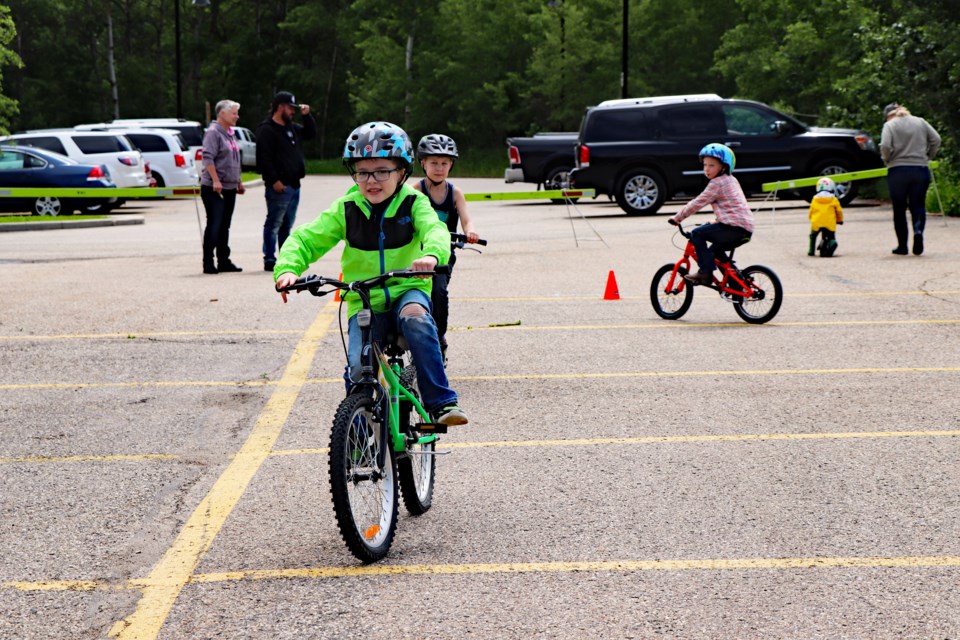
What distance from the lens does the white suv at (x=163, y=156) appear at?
35.6 metres

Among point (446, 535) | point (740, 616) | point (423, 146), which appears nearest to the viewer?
point (740, 616)

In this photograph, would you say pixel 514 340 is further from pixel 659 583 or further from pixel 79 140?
pixel 79 140

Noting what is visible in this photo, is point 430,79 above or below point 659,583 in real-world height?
above

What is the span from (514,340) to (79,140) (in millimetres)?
23542

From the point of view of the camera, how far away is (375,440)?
5582 mm

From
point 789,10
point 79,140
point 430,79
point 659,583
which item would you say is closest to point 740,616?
point 659,583

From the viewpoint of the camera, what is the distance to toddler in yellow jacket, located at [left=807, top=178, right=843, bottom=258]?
17.2 metres

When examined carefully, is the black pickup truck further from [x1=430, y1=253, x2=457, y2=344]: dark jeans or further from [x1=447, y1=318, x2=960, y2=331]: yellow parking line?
[x1=430, y1=253, x2=457, y2=344]: dark jeans

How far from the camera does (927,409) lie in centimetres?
831

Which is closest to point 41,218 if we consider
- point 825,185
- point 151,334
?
point 825,185

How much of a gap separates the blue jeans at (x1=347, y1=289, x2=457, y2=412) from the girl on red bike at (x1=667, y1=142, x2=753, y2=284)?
6424mm

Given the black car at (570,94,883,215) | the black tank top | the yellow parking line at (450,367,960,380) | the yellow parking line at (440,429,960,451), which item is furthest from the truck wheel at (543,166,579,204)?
the yellow parking line at (440,429,960,451)

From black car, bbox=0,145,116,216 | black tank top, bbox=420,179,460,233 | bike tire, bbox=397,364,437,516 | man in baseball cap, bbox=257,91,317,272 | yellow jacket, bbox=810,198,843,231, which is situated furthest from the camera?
black car, bbox=0,145,116,216

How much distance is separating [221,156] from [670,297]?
6.22 m
